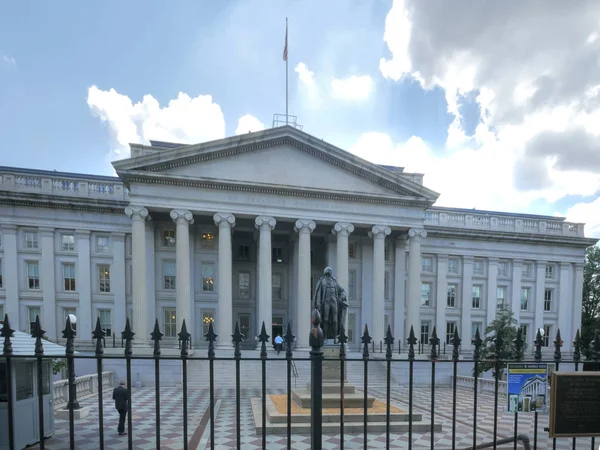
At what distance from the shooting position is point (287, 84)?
28.4 meters

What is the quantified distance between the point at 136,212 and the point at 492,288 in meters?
31.7

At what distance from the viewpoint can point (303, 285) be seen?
25.2 metres

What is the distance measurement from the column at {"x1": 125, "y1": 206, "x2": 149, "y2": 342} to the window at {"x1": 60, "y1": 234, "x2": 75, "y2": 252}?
7143 millimetres

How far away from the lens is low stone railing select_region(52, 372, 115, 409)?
1462cm

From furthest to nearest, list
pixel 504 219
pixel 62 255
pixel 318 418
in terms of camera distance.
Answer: pixel 504 219, pixel 62 255, pixel 318 418

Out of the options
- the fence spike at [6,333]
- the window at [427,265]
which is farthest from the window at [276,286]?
the fence spike at [6,333]

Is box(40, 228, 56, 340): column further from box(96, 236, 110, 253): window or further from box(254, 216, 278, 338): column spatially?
box(254, 216, 278, 338): column

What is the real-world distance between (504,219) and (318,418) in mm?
35295

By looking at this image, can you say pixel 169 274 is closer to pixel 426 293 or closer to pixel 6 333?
pixel 426 293

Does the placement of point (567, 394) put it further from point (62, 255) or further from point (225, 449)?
point (62, 255)

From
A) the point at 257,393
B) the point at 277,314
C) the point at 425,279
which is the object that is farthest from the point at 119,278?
the point at 425,279

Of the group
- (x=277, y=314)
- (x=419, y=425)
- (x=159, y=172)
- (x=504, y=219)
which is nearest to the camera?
(x=419, y=425)

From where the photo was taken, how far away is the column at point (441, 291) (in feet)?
103

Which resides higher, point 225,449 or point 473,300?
point 225,449
